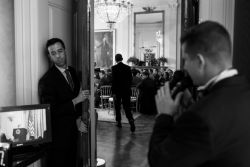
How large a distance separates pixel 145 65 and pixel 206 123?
10428 mm

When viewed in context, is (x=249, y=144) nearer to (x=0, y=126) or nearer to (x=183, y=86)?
(x=183, y=86)

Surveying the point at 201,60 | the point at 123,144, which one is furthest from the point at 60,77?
the point at 123,144

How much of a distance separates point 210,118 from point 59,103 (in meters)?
1.68

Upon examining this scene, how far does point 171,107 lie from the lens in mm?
1162

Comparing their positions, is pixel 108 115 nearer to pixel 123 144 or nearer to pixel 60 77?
pixel 123 144

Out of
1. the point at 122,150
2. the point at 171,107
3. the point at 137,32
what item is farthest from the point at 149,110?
the point at 171,107

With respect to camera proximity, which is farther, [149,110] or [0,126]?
[149,110]

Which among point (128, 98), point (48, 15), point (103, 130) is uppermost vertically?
point (48, 15)

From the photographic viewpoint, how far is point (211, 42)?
1042 mm

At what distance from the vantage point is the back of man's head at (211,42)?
1.04 meters

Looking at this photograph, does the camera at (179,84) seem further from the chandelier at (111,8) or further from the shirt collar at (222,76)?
the chandelier at (111,8)

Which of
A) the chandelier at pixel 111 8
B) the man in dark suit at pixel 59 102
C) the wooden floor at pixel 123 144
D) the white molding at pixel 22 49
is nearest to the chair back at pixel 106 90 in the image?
the wooden floor at pixel 123 144

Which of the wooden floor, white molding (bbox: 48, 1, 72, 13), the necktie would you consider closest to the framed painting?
the wooden floor

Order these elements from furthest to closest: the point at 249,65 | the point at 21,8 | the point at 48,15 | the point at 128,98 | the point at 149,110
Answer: the point at 149,110
the point at 128,98
the point at 48,15
the point at 21,8
the point at 249,65
